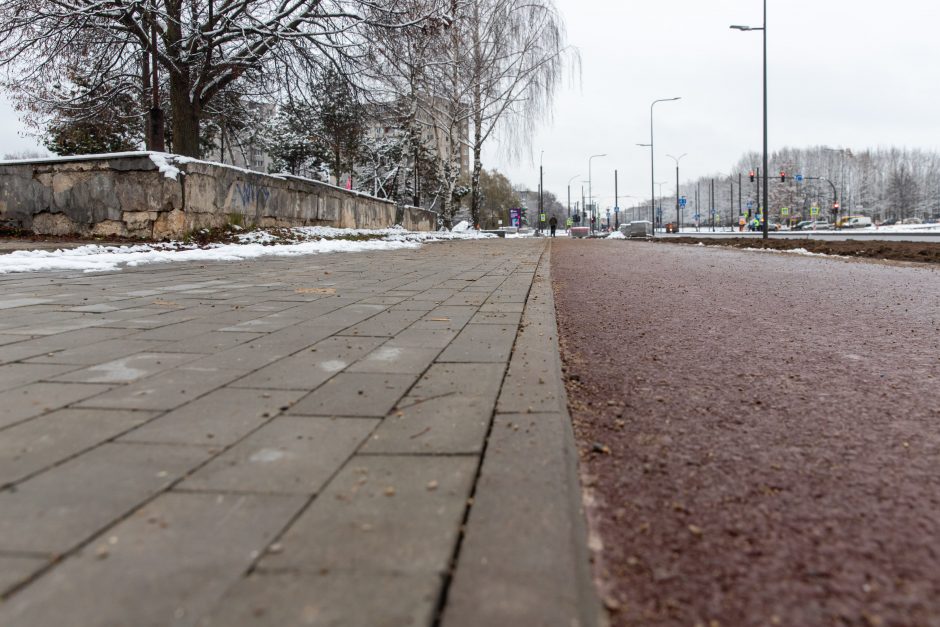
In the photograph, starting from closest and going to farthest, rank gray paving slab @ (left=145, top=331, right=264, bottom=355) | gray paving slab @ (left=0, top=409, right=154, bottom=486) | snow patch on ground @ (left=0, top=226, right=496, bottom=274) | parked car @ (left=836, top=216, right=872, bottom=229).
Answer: gray paving slab @ (left=0, top=409, right=154, bottom=486) < gray paving slab @ (left=145, top=331, right=264, bottom=355) < snow patch on ground @ (left=0, top=226, right=496, bottom=274) < parked car @ (left=836, top=216, right=872, bottom=229)

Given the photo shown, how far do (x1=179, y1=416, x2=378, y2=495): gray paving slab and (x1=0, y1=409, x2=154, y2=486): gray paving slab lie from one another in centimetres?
47

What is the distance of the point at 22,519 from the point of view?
58.0 inches

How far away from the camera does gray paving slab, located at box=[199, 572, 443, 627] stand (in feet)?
3.64

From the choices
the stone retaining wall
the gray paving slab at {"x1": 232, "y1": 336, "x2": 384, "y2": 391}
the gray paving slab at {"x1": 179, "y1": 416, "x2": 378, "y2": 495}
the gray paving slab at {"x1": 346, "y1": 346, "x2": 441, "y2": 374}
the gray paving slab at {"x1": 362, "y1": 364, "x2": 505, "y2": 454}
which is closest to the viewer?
the gray paving slab at {"x1": 179, "y1": 416, "x2": 378, "y2": 495}

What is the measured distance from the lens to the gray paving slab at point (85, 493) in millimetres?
1393

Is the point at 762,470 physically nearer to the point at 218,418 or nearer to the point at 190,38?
the point at 218,418

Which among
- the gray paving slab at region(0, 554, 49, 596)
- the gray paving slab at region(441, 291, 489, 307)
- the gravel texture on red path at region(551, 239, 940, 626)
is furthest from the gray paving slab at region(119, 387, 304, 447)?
the gray paving slab at region(441, 291, 489, 307)

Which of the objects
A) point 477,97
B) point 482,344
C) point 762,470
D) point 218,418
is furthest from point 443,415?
point 477,97

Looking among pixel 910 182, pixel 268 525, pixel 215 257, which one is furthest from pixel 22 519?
pixel 910 182

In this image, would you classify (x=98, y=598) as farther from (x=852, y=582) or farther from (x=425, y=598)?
(x=852, y=582)

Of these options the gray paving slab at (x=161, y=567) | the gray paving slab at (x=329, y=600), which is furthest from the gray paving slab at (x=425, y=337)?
the gray paving slab at (x=329, y=600)

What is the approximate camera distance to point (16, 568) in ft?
4.16

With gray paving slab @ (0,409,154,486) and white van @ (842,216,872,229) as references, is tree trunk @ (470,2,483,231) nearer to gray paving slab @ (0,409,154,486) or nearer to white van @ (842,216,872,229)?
gray paving slab @ (0,409,154,486)

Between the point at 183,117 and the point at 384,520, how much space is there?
16022mm
